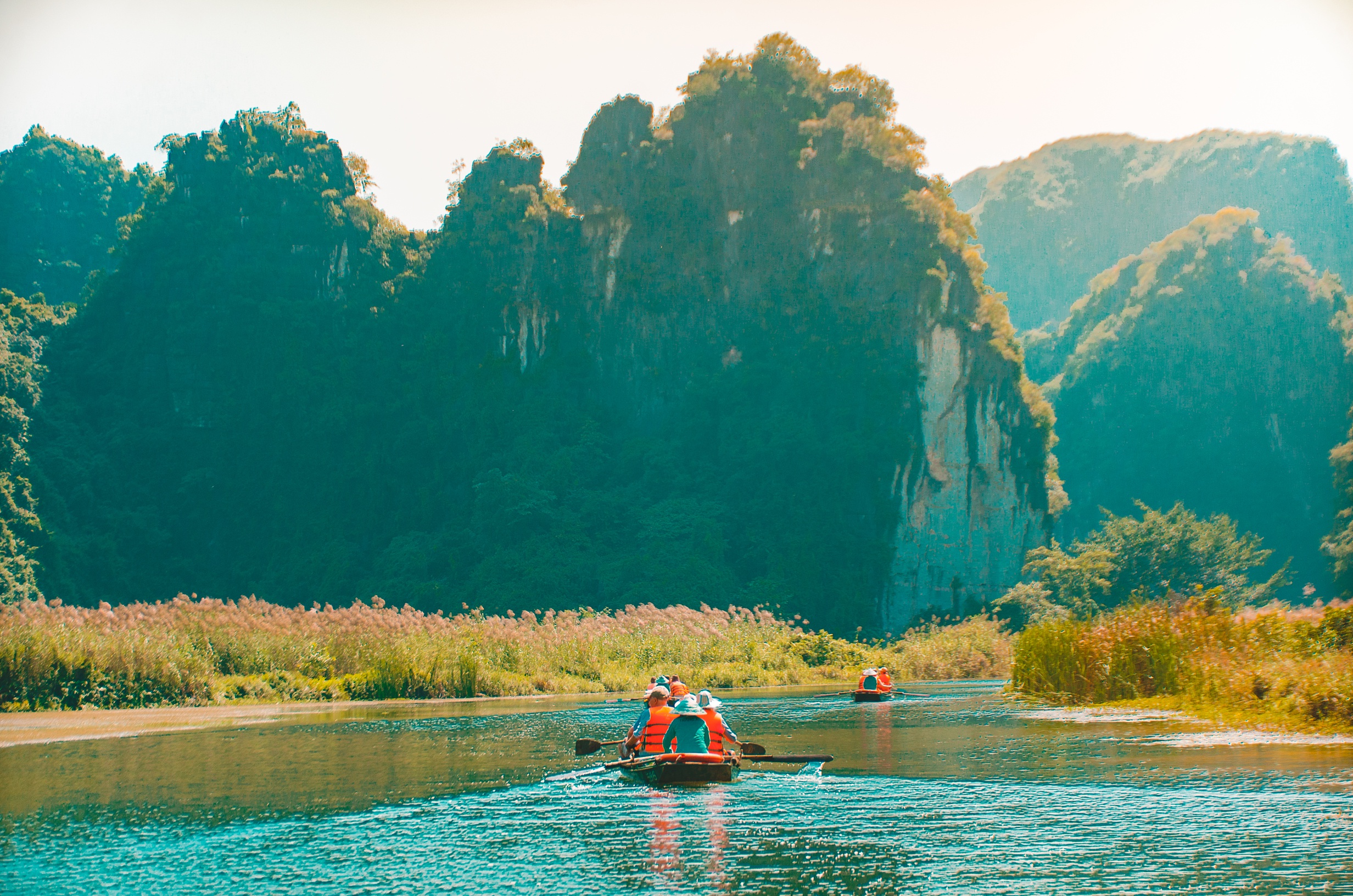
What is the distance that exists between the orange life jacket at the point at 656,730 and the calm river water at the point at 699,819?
520 mm

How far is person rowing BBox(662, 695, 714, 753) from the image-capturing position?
11789 millimetres

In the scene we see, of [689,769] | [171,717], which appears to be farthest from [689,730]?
[171,717]

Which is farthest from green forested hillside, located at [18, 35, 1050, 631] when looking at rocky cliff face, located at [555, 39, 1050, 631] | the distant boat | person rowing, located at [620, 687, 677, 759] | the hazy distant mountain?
the hazy distant mountain

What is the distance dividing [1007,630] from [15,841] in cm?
3920

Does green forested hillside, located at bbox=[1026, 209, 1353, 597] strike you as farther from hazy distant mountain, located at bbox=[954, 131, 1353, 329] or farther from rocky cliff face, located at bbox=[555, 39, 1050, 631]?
hazy distant mountain, located at bbox=[954, 131, 1353, 329]

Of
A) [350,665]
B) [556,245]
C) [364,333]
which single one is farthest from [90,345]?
[350,665]

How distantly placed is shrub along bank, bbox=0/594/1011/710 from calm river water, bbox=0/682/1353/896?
17.6 ft

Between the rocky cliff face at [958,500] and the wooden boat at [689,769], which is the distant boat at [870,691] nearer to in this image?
the wooden boat at [689,769]

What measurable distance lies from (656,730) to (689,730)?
100cm

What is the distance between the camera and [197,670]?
22.0m

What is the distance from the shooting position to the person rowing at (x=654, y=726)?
12.7 metres

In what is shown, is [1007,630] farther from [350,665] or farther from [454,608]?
[350,665]

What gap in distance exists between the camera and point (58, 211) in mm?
76312

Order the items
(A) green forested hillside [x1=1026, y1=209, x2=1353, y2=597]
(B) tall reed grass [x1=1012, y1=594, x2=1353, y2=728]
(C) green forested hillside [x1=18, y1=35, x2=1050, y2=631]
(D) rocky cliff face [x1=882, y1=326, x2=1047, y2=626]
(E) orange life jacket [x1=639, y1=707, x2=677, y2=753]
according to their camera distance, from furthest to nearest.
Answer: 1. (A) green forested hillside [x1=1026, y1=209, x2=1353, y2=597]
2. (C) green forested hillside [x1=18, y1=35, x2=1050, y2=631]
3. (D) rocky cliff face [x1=882, y1=326, x2=1047, y2=626]
4. (B) tall reed grass [x1=1012, y1=594, x2=1353, y2=728]
5. (E) orange life jacket [x1=639, y1=707, x2=677, y2=753]
